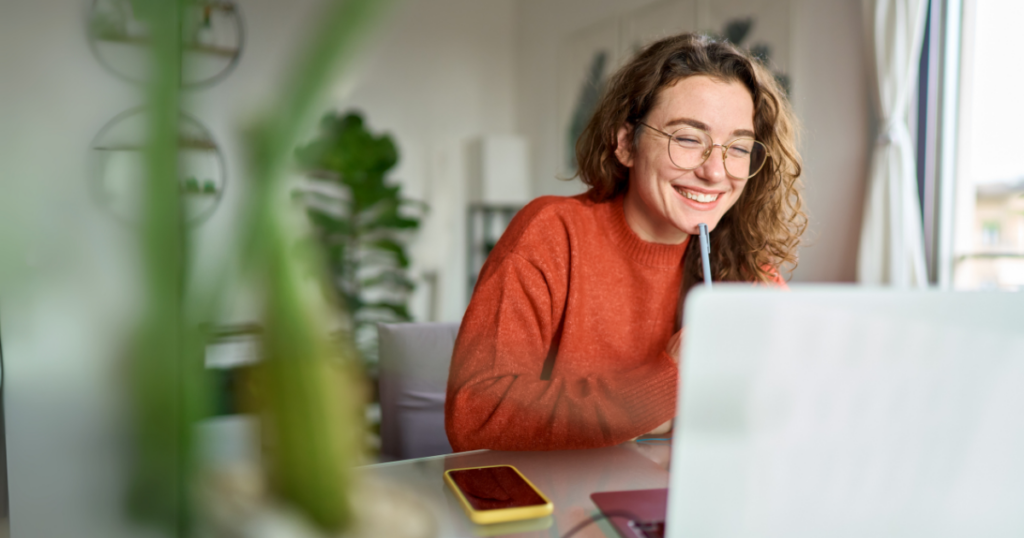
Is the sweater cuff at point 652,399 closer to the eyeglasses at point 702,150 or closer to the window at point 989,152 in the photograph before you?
the eyeglasses at point 702,150

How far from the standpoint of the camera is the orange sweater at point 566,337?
1.01m

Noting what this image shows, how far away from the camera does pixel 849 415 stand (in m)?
0.41

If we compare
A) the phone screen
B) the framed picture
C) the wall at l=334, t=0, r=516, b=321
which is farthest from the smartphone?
the wall at l=334, t=0, r=516, b=321

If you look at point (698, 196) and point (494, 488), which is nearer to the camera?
point (494, 488)

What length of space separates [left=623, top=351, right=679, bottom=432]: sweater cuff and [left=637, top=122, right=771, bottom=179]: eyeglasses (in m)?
0.38

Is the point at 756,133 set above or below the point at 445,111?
below

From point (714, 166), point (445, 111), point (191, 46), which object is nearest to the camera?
point (191, 46)

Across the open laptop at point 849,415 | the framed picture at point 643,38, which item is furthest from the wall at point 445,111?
the open laptop at point 849,415

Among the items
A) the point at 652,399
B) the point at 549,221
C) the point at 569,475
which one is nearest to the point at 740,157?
the point at 549,221

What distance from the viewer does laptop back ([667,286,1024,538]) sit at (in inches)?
14.4

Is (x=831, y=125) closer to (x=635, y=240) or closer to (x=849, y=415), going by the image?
(x=635, y=240)

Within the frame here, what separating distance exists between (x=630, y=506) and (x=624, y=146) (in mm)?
771

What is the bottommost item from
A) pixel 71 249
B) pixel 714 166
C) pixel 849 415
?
pixel 849 415

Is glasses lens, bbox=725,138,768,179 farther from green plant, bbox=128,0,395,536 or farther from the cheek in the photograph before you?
green plant, bbox=128,0,395,536
